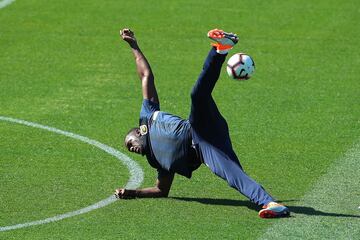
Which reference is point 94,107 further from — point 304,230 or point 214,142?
point 304,230

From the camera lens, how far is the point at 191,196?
1235cm

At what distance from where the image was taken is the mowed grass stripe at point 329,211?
11.0 metres

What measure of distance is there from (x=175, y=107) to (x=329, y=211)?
15.4 ft

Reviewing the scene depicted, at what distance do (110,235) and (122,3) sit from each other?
427 inches

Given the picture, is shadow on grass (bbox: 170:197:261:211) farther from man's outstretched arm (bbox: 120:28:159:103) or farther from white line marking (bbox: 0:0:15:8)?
white line marking (bbox: 0:0:15:8)

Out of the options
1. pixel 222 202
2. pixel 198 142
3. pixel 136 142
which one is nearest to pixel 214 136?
pixel 198 142

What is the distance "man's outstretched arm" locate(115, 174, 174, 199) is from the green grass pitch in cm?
9

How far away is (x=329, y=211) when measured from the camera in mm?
11711

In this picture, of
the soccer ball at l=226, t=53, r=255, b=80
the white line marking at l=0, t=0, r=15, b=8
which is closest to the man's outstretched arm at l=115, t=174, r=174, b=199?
the soccer ball at l=226, t=53, r=255, b=80

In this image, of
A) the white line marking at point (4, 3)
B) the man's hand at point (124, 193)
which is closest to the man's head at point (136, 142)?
the man's hand at point (124, 193)

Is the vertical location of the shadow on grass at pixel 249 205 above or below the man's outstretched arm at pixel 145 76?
below

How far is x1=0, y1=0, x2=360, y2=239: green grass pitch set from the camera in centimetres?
1159

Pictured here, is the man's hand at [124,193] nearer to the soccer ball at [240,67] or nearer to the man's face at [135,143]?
the man's face at [135,143]

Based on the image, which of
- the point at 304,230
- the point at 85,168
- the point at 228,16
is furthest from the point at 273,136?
the point at 228,16
